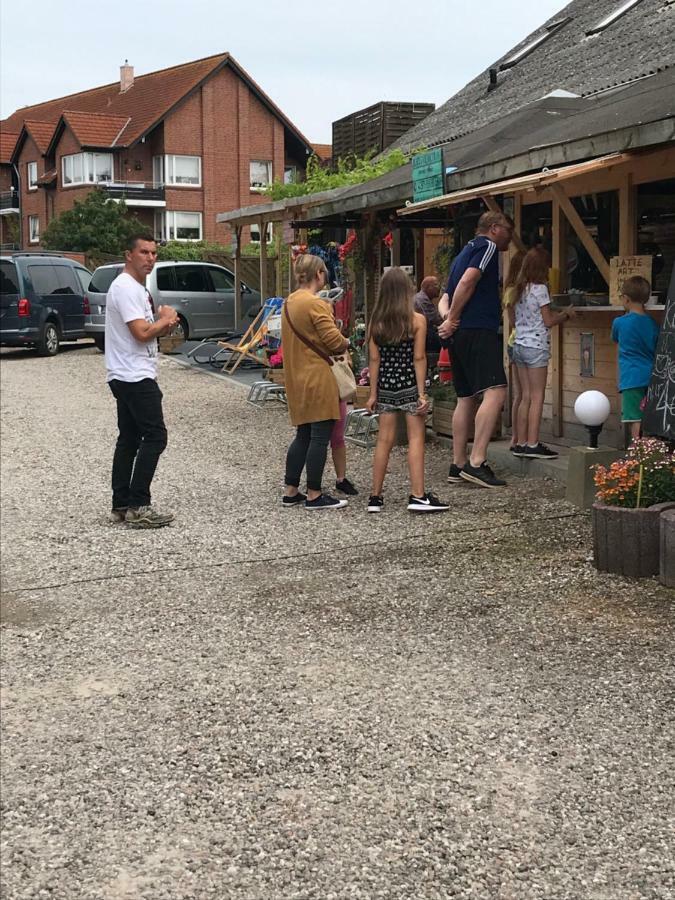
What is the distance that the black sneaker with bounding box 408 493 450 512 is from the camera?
26.0 ft

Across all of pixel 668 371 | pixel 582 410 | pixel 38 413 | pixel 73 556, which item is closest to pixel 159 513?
pixel 73 556

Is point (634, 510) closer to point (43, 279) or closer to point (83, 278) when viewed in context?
point (43, 279)

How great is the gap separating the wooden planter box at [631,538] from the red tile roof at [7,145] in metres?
58.6

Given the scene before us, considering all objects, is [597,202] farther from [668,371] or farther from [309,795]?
[309,795]

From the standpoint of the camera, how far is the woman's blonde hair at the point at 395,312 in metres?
7.77

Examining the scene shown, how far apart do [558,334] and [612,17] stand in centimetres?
752

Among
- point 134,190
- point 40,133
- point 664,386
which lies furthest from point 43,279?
point 40,133

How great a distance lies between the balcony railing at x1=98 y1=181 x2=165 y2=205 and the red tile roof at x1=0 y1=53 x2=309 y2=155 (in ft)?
5.73

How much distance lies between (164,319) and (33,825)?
13.7ft

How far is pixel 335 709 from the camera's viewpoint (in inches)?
183

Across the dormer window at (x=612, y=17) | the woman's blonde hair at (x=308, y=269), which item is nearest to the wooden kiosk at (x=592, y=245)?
the woman's blonde hair at (x=308, y=269)

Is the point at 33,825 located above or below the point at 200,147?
below

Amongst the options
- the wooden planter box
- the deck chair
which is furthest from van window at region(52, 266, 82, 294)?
the wooden planter box

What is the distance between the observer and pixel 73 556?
7223 mm
